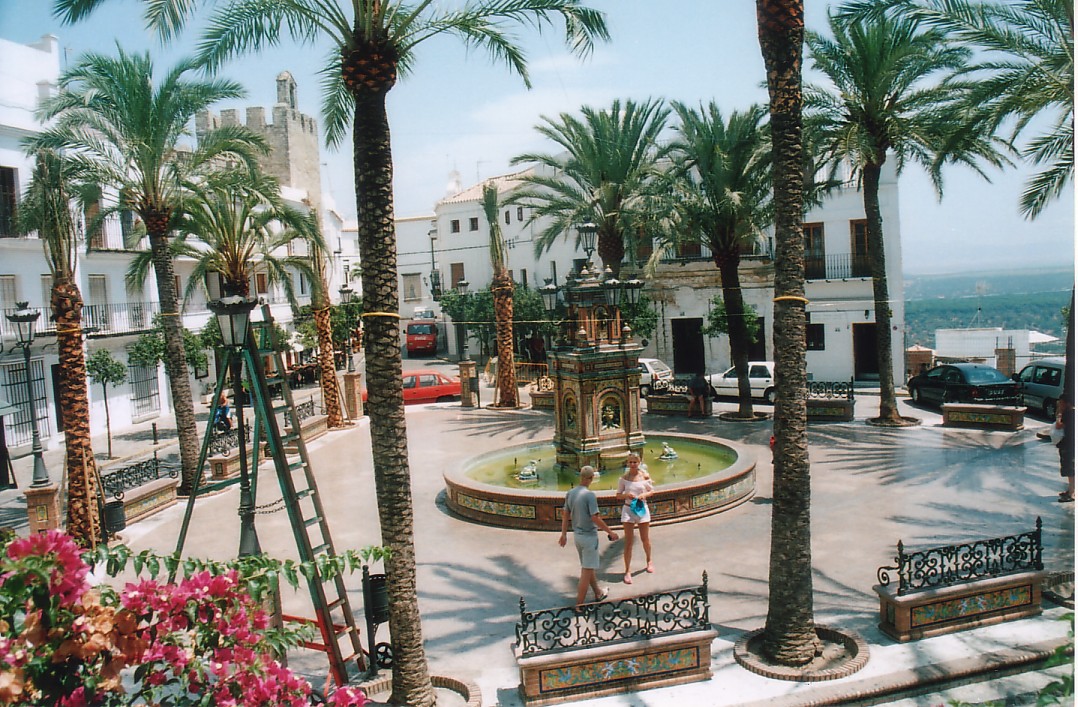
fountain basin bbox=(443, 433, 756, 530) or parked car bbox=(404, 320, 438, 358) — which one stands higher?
parked car bbox=(404, 320, 438, 358)

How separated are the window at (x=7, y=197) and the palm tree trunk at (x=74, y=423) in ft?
37.9

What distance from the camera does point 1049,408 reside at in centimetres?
1872

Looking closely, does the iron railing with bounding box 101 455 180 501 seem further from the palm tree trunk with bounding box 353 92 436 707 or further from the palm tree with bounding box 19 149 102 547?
the palm tree trunk with bounding box 353 92 436 707

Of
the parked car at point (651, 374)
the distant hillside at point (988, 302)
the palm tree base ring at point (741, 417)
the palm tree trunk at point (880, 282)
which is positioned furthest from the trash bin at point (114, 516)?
the parked car at point (651, 374)

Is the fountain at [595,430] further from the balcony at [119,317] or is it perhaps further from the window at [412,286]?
the window at [412,286]

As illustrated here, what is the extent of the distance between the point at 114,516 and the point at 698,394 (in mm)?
12976

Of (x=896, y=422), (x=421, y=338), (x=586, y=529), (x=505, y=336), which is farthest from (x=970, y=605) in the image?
(x=421, y=338)

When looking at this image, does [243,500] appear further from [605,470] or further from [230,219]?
[230,219]

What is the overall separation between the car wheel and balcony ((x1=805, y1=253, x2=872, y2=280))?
11.1 metres

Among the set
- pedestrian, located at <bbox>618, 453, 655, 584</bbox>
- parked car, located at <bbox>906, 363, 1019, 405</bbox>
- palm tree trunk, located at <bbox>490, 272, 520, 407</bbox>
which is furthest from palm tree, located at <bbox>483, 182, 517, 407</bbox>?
pedestrian, located at <bbox>618, 453, 655, 584</bbox>

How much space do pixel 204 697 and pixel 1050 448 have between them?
15786mm

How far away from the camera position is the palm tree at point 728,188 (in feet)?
65.3

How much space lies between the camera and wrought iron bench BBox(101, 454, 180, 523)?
14211mm

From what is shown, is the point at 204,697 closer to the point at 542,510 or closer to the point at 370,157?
the point at 370,157
